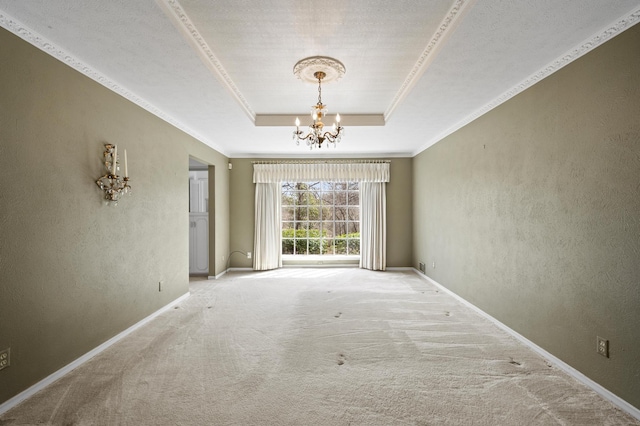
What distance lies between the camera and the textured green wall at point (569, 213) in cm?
195

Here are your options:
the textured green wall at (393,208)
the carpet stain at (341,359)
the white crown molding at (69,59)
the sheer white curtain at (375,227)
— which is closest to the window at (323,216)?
the sheer white curtain at (375,227)

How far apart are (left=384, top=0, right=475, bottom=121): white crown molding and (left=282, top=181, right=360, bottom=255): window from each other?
3.45m

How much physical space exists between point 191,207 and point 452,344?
4930mm

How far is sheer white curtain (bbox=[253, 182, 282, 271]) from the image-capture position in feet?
21.0

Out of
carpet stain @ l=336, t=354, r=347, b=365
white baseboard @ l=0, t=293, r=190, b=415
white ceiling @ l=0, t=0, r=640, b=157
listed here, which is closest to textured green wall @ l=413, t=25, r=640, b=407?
white ceiling @ l=0, t=0, r=640, b=157

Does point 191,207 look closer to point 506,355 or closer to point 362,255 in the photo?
point 362,255

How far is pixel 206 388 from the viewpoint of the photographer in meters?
2.18

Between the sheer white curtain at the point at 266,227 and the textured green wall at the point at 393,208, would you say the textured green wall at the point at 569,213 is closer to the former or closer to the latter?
the textured green wall at the point at 393,208

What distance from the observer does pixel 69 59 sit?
7.90 feet

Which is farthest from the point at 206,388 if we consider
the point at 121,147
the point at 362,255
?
the point at 362,255

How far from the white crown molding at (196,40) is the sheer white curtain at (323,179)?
2949 millimetres

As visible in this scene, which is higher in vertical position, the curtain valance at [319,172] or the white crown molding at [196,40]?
the white crown molding at [196,40]

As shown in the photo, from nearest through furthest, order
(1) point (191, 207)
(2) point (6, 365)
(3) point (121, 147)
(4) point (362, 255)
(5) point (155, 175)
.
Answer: (2) point (6, 365) < (3) point (121, 147) < (5) point (155, 175) < (1) point (191, 207) < (4) point (362, 255)

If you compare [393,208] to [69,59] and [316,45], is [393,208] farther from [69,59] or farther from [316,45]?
[69,59]
